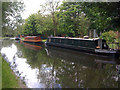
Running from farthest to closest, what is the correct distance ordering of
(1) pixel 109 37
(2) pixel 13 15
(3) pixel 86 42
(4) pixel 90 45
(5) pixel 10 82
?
1. (1) pixel 109 37
2. (3) pixel 86 42
3. (4) pixel 90 45
4. (2) pixel 13 15
5. (5) pixel 10 82

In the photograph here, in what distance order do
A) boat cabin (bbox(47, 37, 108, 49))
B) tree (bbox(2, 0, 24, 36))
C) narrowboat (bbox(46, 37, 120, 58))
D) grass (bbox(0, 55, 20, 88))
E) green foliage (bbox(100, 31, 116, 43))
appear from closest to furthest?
grass (bbox(0, 55, 20, 88)) → tree (bbox(2, 0, 24, 36)) → narrowboat (bbox(46, 37, 120, 58)) → boat cabin (bbox(47, 37, 108, 49)) → green foliage (bbox(100, 31, 116, 43))

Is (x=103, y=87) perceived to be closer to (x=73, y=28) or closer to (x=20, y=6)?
(x=20, y=6)

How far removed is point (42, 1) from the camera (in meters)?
28.1

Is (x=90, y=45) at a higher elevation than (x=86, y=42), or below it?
below

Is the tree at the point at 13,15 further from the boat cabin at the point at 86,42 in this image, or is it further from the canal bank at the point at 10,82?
the boat cabin at the point at 86,42

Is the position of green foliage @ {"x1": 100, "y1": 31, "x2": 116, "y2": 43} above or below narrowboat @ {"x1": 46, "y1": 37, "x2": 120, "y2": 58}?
above

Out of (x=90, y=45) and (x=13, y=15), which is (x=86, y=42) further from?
(x=13, y=15)

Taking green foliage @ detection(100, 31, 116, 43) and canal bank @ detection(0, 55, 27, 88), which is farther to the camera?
green foliage @ detection(100, 31, 116, 43)

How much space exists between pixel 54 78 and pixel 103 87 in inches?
122

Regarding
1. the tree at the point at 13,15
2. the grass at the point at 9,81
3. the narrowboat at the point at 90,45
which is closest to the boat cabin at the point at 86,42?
the narrowboat at the point at 90,45

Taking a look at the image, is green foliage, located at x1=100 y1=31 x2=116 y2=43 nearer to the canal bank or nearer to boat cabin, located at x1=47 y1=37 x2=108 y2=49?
boat cabin, located at x1=47 y1=37 x2=108 y2=49

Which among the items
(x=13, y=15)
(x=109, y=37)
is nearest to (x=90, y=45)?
(x=109, y=37)

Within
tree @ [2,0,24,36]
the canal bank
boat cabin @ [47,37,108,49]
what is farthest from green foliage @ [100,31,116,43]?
the canal bank

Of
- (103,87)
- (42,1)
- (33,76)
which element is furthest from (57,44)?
(103,87)
